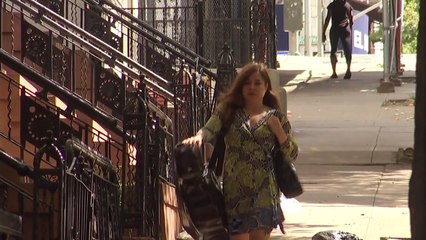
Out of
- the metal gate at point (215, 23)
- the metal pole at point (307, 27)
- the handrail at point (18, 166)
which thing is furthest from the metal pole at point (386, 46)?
the metal pole at point (307, 27)

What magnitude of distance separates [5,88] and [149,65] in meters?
4.14

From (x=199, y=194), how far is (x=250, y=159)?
1.67 ft

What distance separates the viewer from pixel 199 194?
24.1ft

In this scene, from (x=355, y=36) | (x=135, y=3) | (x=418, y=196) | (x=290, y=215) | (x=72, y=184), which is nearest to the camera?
(x=418, y=196)

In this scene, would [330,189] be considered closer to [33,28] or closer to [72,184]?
[33,28]

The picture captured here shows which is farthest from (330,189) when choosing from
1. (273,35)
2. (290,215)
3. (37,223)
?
(37,223)

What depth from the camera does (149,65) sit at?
51.3ft

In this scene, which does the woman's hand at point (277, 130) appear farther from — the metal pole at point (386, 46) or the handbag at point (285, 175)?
the metal pole at point (386, 46)

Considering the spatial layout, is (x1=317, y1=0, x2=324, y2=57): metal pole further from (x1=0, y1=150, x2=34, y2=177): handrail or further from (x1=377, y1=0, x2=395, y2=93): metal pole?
(x1=0, y1=150, x2=34, y2=177): handrail

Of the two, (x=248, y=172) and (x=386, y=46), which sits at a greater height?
(x=386, y=46)

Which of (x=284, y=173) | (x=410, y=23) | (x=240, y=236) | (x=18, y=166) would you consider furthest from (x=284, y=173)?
(x=410, y=23)

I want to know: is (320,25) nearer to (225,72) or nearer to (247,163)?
(225,72)

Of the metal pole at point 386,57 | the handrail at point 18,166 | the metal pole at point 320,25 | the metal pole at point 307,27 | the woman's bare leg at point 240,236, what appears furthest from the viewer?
the metal pole at point 307,27

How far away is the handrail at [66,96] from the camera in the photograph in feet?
29.6
